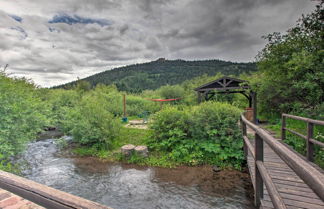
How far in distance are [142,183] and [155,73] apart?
47454mm

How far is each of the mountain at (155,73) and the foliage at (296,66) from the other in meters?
30.7

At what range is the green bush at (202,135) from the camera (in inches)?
221

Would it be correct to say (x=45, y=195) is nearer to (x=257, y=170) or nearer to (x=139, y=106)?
(x=257, y=170)

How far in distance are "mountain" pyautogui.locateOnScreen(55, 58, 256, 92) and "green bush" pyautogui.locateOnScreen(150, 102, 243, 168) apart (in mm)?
32200

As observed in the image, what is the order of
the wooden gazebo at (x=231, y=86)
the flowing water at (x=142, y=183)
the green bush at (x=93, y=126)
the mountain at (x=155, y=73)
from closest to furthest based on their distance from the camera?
the flowing water at (x=142, y=183) < the green bush at (x=93, y=126) < the wooden gazebo at (x=231, y=86) < the mountain at (x=155, y=73)

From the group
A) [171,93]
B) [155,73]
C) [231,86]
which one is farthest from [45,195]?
[155,73]

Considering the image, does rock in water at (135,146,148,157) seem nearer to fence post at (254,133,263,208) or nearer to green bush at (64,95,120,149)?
green bush at (64,95,120,149)

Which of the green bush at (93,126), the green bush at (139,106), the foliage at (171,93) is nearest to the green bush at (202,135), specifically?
the green bush at (93,126)

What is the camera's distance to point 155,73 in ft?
165

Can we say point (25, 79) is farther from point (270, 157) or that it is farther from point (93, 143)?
point (270, 157)

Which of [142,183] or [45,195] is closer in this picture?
[45,195]

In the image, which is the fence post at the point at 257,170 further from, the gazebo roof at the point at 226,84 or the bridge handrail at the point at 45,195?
the gazebo roof at the point at 226,84

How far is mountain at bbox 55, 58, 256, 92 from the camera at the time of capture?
41.1 meters

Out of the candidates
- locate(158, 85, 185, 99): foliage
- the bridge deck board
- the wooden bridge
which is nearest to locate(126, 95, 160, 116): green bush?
locate(158, 85, 185, 99): foliage
